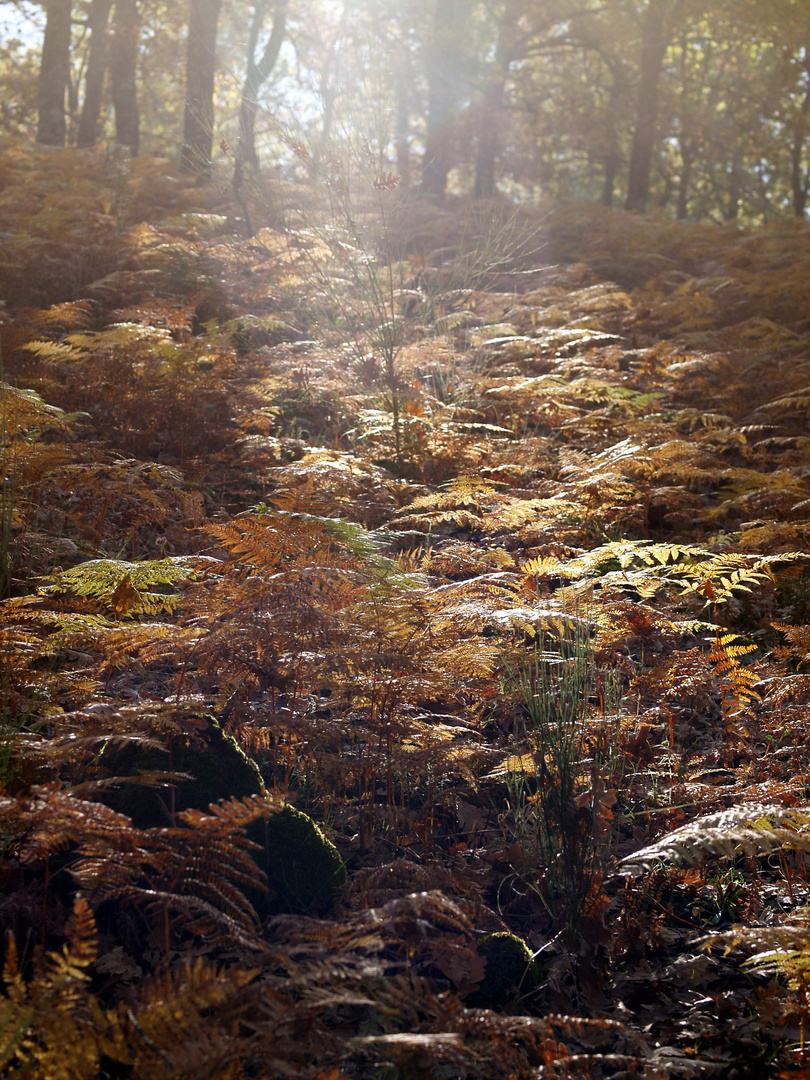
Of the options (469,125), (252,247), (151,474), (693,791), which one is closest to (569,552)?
(693,791)

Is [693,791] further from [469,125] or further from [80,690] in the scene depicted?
[469,125]

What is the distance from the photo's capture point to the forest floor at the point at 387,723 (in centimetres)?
170

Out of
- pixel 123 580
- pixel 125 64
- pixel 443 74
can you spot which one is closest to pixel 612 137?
pixel 443 74

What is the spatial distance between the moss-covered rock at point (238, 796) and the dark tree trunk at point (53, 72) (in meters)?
14.1

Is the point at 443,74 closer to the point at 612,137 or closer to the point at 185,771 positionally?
the point at 612,137

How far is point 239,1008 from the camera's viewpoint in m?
1.46

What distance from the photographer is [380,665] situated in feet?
8.12

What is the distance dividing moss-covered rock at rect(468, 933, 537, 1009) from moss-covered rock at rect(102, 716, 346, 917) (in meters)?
0.48

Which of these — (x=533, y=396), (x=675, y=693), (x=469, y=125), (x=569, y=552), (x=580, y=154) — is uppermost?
(x=580, y=154)

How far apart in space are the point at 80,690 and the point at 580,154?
3365 cm

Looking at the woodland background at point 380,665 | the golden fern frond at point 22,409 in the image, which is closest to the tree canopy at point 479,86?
the woodland background at point 380,665

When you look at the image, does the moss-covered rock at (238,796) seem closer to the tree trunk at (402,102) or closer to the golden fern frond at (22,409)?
A: the golden fern frond at (22,409)

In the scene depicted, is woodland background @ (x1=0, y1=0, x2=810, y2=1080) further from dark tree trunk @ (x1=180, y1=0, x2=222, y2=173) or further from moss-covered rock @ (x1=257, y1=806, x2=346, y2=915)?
dark tree trunk @ (x1=180, y1=0, x2=222, y2=173)

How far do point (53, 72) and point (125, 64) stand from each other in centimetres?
116
